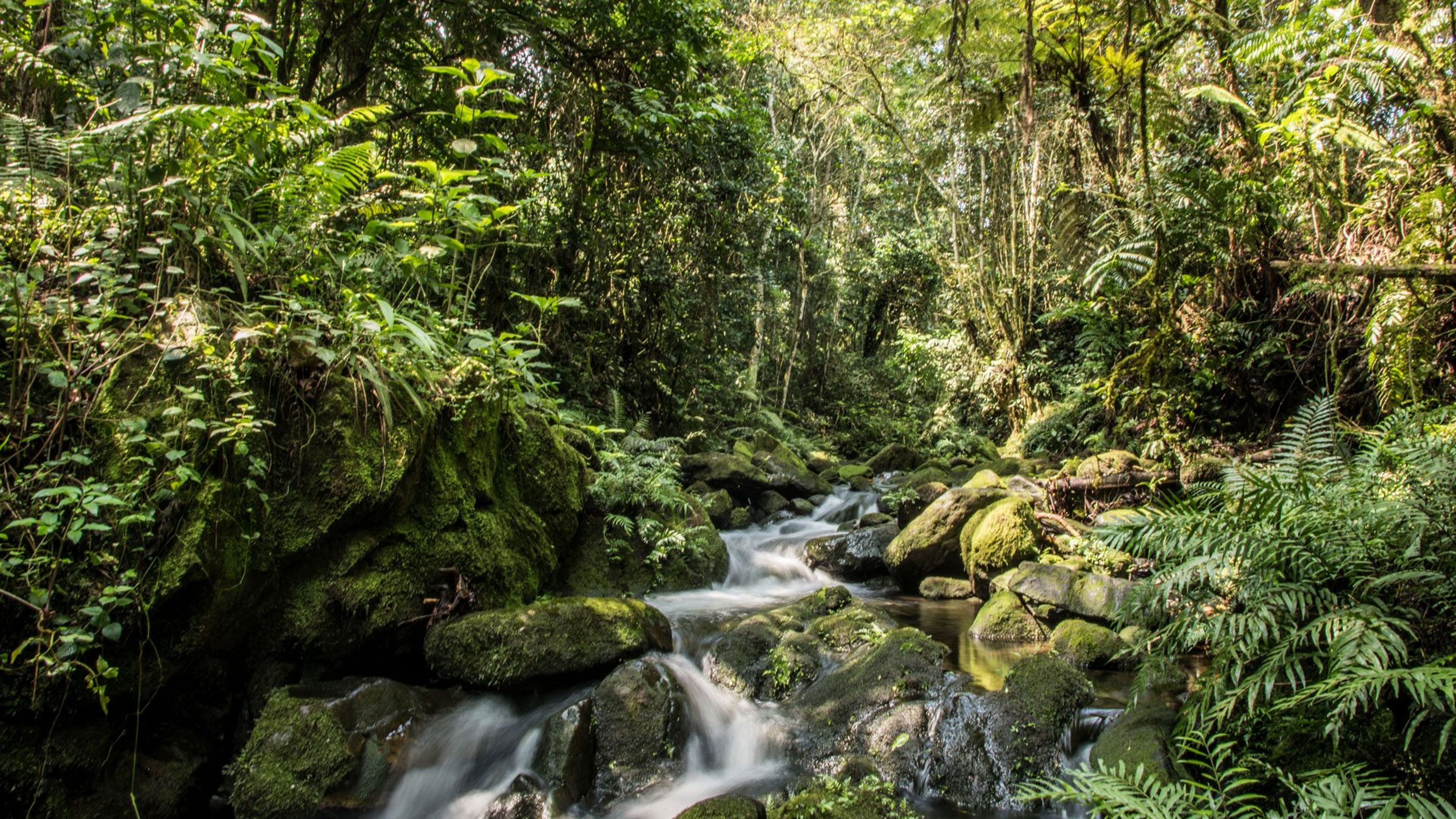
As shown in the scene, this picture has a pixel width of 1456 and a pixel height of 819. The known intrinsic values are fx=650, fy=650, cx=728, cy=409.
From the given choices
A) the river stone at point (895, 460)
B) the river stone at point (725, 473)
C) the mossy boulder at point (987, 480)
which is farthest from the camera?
the river stone at point (895, 460)

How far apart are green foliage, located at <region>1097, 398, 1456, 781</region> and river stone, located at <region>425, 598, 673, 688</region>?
296 cm

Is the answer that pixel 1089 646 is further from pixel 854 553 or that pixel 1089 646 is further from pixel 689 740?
pixel 854 553

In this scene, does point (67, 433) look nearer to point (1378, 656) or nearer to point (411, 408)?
point (411, 408)

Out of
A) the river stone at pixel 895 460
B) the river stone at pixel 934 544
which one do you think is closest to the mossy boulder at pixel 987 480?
the river stone at pixel 934 544

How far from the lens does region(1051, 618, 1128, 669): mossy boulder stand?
15.2ft

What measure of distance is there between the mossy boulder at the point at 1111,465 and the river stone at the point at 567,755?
246 inches

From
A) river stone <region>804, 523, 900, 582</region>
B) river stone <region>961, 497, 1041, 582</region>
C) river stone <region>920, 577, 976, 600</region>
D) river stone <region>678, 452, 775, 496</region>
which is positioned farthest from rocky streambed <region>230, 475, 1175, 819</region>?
river stone <region>678, 452, 775, 496</region>

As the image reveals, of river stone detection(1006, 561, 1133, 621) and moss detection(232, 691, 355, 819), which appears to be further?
river stone detection(1006, 561, 1133, 621)

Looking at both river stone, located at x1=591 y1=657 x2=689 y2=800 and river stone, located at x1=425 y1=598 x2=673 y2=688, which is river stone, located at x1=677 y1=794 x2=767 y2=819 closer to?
river stone, located at x1=591 y1=657 x2=689 y2=800

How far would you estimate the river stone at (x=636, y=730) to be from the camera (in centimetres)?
353

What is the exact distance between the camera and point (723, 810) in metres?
2.98

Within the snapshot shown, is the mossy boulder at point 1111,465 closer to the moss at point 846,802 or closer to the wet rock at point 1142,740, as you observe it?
the wet rock at point 1142,740

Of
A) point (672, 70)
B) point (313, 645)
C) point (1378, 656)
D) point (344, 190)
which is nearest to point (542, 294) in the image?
point (672, 70)

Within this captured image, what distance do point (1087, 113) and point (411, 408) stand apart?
920cm
